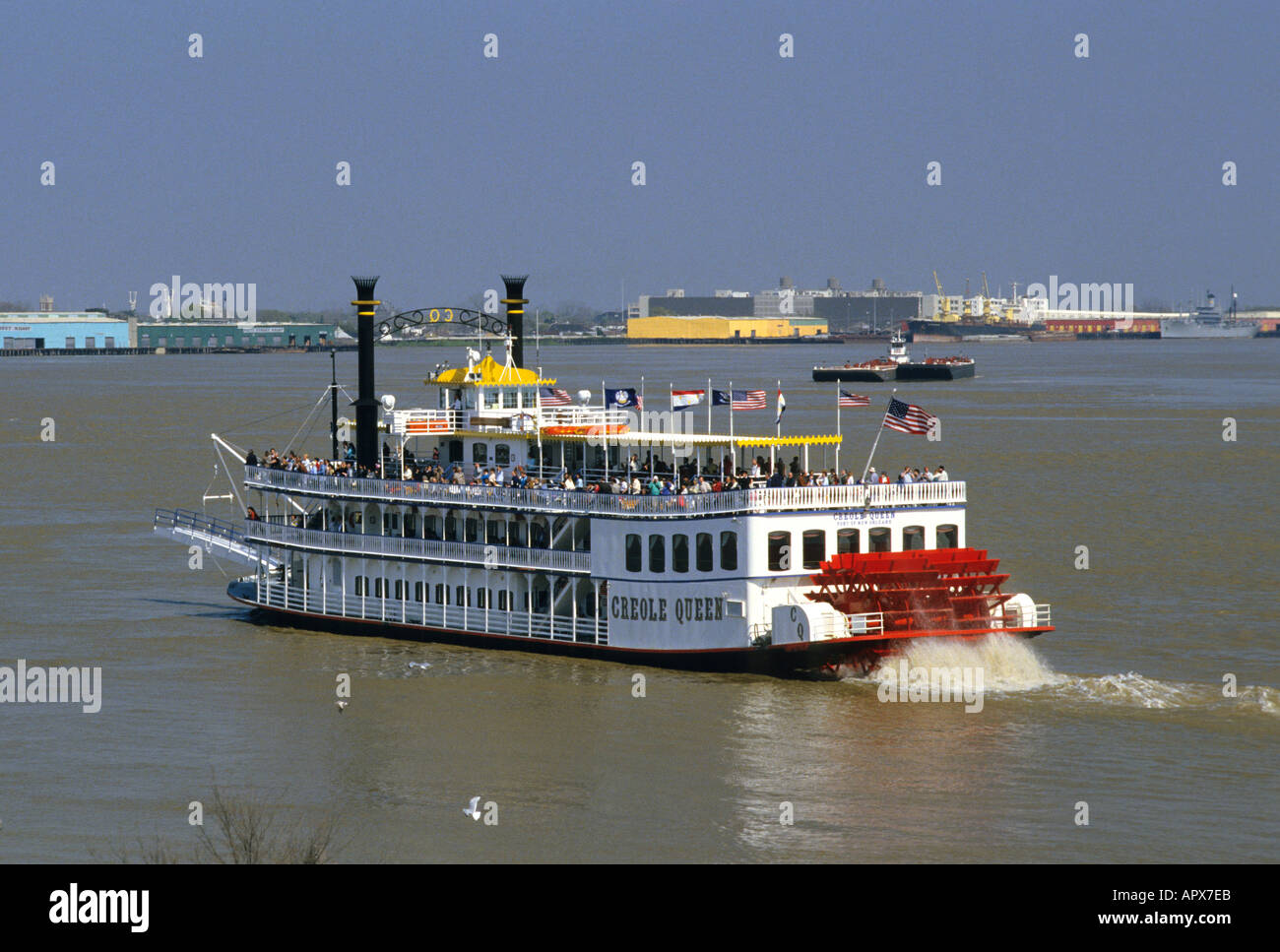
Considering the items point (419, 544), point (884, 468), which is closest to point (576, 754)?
point (419, 544)

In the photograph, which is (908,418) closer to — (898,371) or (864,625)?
(864,625)

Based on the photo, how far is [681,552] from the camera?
124 ft

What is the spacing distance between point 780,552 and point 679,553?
6.65 feet

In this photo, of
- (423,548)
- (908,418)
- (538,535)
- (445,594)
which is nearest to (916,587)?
(908,418)

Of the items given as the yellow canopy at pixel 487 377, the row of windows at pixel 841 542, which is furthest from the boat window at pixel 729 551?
the yellow canopy at pixel 487 377

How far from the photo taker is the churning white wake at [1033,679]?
34781mm

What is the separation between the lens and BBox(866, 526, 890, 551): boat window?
37.8 meters

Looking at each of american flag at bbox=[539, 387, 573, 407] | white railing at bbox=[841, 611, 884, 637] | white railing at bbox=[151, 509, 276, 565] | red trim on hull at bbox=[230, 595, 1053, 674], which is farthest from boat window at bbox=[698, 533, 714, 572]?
white railing at bbox=[151, 509, 276, 565]

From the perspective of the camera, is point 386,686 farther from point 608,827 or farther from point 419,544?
point 608,827

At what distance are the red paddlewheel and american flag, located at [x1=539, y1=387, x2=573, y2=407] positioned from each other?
36.1 ft

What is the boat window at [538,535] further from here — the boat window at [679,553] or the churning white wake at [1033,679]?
the churning white wake at [1033,679]

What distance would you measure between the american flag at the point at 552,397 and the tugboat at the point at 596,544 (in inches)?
3.0

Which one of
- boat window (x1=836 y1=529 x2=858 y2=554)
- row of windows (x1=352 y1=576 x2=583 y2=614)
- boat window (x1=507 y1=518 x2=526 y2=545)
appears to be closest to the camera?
boat window (x1=836 y1=529 x2=858 y2=554)

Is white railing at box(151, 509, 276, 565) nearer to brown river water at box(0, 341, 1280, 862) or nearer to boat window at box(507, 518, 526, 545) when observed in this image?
brown river water at box(0, 341, 1280, 862)
